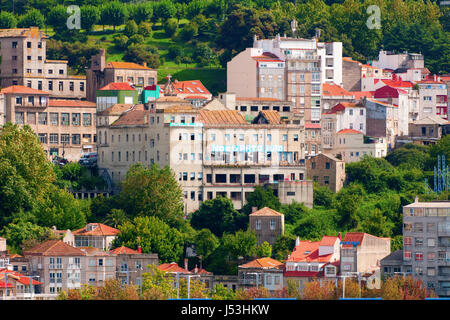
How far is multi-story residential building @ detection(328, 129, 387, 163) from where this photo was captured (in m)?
140

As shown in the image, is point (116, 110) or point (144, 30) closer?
point (116, 110)

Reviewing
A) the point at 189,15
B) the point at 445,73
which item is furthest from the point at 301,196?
the point at 189,15

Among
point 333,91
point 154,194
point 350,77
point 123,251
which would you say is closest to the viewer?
point 123,251

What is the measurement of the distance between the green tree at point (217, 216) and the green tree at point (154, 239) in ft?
14.6

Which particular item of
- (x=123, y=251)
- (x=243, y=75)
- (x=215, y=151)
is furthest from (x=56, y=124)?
(x=123, y=251)

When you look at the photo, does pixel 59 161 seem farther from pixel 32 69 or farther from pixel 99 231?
pixel 99 231

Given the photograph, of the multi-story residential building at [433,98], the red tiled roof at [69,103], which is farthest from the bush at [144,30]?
the multi-story residential building at [433,98]

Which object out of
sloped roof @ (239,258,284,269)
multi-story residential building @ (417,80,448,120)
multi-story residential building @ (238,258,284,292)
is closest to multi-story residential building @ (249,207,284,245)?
sloped roof @ (239,258,284,269)

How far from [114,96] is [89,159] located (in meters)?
7.03

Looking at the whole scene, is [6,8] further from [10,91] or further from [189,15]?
[10,91]

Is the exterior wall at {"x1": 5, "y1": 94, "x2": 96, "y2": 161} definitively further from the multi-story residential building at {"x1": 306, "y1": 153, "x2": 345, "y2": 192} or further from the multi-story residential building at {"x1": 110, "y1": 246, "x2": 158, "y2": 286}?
the multi-story residential building at {"x1": 110, "y1": 246, "x2": 158, "y2": 286}

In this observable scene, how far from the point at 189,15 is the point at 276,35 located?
110 ft

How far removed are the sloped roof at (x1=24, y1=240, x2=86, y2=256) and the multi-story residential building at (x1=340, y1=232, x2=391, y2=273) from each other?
2035 cm

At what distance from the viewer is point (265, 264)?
113875 mm
